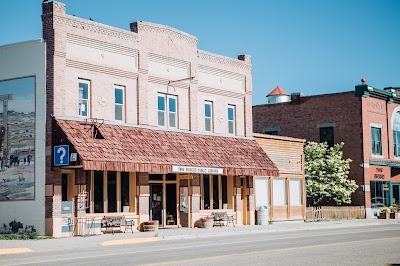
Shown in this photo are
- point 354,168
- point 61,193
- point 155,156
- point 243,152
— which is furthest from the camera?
point 354,168

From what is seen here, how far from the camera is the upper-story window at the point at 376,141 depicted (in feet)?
170

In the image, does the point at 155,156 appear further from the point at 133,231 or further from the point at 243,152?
the point at 243,152

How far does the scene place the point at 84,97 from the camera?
102 ft

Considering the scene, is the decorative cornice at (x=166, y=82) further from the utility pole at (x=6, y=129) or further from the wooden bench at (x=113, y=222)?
the wooden bench at (x=113, y=222)

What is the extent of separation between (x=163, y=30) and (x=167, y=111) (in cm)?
425

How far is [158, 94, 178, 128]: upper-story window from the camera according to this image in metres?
35.2

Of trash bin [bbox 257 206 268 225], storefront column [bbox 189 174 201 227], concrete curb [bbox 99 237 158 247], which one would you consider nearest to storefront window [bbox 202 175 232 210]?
storefront column [bbox 189 174 201 227]

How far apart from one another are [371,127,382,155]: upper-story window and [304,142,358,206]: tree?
325cm

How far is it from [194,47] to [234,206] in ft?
30.8

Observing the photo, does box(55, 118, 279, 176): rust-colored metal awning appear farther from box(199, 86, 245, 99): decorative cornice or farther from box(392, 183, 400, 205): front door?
box(392, 183, 400, 205): front door

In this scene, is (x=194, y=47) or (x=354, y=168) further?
(x=354, y=168)

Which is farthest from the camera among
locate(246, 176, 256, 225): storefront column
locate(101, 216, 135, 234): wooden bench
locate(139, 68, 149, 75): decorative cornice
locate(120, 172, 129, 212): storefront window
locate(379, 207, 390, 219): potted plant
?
locate(379, 207, 390, 219): potted plant

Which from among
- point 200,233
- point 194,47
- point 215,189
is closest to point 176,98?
point 194,47

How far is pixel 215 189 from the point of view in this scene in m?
38.0
